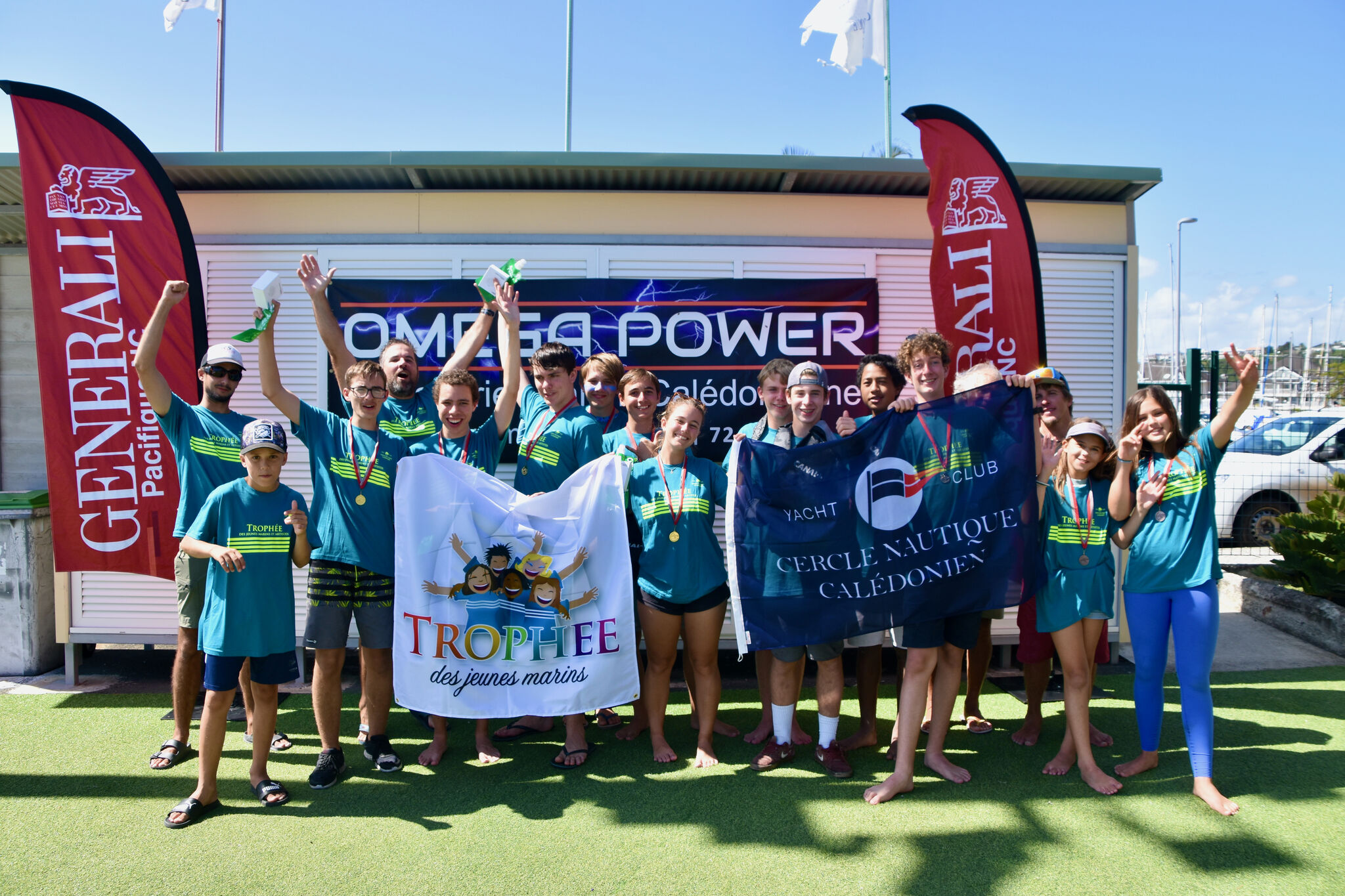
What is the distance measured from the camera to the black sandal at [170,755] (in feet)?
12.6

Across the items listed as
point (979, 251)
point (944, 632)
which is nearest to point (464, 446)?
point (944, 632)

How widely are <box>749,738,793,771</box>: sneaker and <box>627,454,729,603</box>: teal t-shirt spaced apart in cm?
84

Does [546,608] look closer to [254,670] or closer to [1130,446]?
[254,670]

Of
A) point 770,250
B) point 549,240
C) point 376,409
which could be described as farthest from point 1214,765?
point 549,240

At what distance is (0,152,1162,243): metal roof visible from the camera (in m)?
5.09

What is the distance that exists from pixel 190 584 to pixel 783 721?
118 inches

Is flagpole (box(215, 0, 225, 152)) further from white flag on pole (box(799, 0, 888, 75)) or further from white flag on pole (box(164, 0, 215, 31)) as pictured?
white flag on pole (box(799, 0, 888, 75))

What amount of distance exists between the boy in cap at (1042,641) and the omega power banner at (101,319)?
4.87 m

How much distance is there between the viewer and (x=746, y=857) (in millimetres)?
2998

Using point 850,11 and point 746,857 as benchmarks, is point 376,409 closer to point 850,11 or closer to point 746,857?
point 746,857

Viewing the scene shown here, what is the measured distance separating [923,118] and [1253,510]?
23.1 feet

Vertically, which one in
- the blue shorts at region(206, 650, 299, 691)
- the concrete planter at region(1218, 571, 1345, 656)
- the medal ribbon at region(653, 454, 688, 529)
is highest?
the medal ribbon at region(653, 454, 688, 529)

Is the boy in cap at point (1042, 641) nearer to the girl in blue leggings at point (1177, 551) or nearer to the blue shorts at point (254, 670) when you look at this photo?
the girl in blue leggings at point (1177, 551)

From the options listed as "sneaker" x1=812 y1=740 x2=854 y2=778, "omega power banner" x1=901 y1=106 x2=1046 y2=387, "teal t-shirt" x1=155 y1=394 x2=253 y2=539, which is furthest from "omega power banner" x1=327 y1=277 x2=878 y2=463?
"sneaker" x1=812 y1=740 x2=854 y2=778
